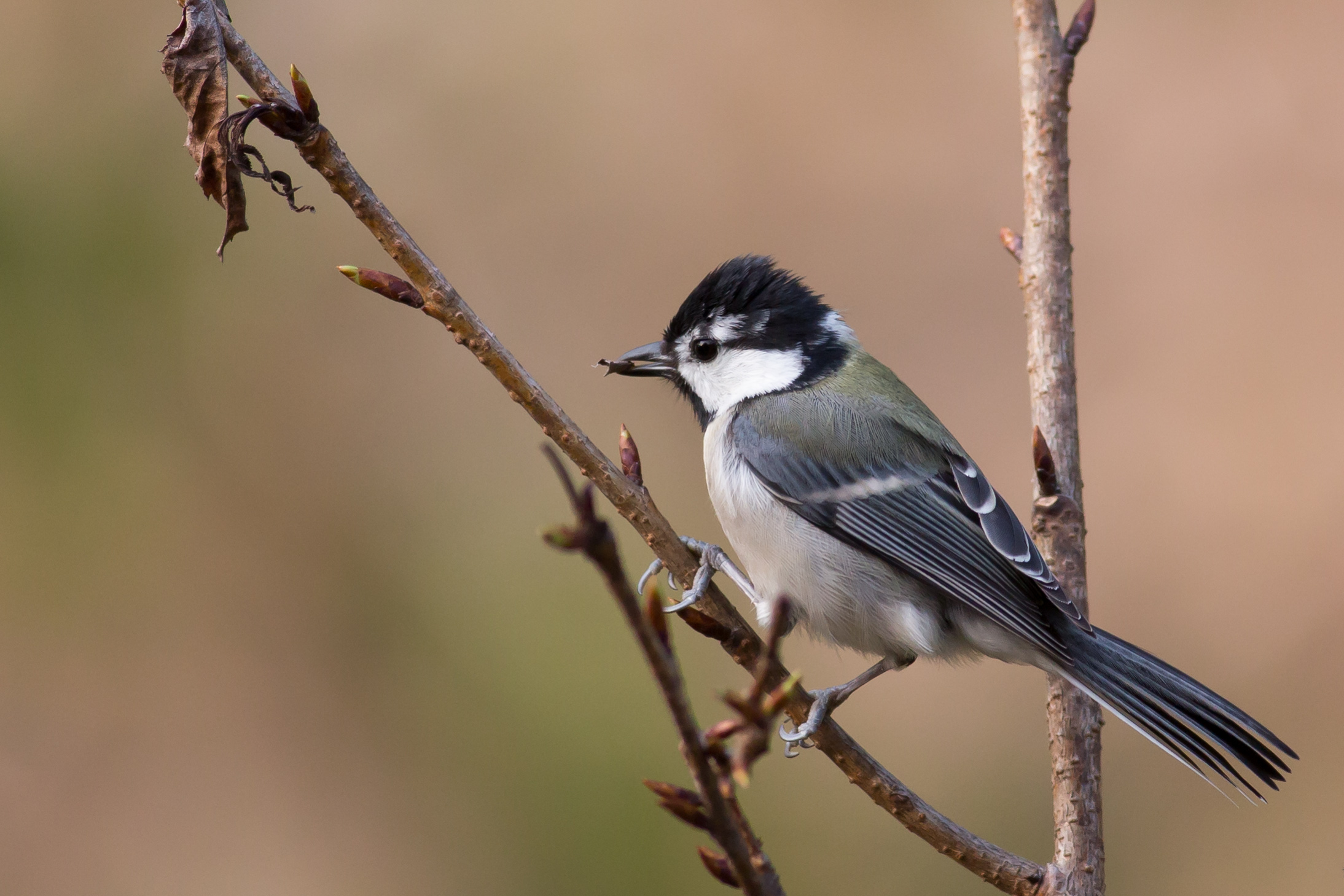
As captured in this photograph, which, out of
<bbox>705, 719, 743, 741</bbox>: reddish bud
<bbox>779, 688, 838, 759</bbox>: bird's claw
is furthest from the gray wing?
<bbox>705, 719, 743, 741</bbox>: reddish bud

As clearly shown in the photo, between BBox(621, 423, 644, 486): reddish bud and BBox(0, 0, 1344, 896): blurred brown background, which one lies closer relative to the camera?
BBox(621, 423, 644, 486): reddish bud

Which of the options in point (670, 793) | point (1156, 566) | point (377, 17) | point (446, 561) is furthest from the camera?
point (377, 17)

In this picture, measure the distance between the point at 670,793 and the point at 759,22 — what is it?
3.98 m

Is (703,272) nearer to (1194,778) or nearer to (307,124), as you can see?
(1194,778)

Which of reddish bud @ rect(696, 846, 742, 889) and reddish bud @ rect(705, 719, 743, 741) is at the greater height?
reddish bud @ rect(705, 719, 743, 741)

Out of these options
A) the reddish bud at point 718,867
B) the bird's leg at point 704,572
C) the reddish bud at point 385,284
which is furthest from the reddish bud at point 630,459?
the reddish bud at point 718,867

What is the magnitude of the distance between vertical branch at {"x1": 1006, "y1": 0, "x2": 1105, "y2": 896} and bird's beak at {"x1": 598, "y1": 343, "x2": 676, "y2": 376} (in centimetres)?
85

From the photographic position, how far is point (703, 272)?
4125mm

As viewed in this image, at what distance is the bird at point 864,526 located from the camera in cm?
217

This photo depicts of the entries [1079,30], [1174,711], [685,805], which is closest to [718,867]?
[685,805]

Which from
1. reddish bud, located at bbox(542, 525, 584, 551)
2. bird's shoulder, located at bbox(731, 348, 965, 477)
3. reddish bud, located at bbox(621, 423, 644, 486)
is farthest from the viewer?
bird's shoulder, located at bbox(731, 348, 965, 477)

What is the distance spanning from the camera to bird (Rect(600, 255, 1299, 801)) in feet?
7.13

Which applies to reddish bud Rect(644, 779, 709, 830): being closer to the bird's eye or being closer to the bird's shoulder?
the bird's shoulder

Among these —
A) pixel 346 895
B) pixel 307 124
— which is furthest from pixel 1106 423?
pixel 307 124
